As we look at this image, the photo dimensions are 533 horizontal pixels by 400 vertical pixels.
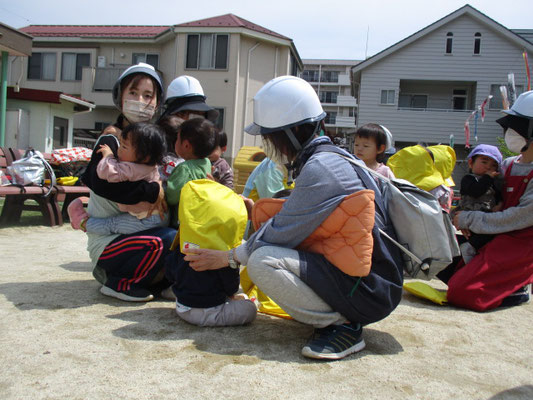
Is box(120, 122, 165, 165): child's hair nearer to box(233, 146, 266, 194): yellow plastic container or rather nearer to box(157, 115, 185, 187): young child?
box(157, 115, 185, 187): young child

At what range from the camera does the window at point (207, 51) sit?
17969mm

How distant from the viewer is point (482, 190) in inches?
136

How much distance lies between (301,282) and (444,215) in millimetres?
830

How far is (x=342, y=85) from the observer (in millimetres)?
58812

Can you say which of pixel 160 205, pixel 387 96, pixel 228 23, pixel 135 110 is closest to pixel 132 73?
pixel 135 110

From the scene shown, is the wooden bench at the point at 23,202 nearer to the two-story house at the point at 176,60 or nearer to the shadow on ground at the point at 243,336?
the shadow on ground at the point at 243,336

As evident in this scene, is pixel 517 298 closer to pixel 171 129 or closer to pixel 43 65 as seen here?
pixel 171 129

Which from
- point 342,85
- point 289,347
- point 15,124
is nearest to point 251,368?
point 289,347

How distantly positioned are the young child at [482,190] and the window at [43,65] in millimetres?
21664

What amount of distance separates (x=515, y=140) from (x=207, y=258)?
2508mm

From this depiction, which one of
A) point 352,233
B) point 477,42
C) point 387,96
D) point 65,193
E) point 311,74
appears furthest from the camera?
point 311,74

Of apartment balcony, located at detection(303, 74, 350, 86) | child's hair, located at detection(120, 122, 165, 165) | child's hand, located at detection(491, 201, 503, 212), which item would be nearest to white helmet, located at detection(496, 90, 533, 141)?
child's hand, located at detection(491, 201, 503, 212)

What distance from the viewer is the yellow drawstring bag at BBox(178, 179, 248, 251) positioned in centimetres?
238

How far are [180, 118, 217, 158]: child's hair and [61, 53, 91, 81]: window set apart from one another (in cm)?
2019
